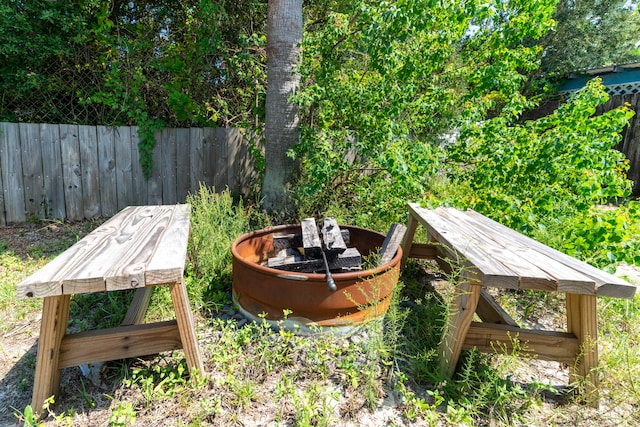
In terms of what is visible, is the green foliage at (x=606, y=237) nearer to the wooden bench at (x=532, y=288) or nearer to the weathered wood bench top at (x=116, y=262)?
the wooden bench at (x=532, y=288)

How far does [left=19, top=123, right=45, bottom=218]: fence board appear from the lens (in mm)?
4094

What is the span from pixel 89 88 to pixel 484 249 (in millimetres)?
A: 5112

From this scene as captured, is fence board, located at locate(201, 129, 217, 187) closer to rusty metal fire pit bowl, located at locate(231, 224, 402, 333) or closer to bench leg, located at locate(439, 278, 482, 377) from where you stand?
rusty metal fire pit bowl, located at locate(231, 224, 402, 333)

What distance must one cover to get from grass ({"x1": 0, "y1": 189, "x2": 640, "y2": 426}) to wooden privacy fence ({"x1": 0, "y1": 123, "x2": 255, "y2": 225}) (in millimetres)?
2268

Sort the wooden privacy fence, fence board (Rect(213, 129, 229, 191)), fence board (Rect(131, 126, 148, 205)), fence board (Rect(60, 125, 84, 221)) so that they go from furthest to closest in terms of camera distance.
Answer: fence board (Rect(213, 129, 229, 191))
fence board (Rect(131, 126, 148, 205))
fence board (Rect(60, 125, 84, 221))
the wooden privacy fence

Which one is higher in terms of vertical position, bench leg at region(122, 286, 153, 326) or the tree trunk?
the tree trunk

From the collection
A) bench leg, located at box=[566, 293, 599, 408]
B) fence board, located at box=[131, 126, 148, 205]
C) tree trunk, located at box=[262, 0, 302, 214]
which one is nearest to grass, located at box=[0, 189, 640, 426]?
bench leg, located at box=[566, 293, 599, 408]

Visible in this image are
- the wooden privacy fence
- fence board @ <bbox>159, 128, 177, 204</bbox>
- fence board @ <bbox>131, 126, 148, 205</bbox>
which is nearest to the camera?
the wooden privacy fence

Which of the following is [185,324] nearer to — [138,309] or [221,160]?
[138,309]

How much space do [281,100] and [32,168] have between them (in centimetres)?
319

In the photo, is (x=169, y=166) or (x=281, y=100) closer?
(x=281, y=100)

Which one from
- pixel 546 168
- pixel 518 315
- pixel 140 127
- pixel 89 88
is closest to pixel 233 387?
pixel 518 315

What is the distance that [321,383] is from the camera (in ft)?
5.95

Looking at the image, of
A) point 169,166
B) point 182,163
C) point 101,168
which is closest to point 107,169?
point 101,168
